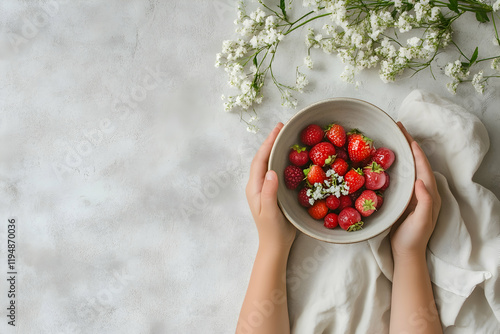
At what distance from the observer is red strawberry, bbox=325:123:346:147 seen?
107cm

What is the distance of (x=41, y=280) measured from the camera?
1267 millimetres

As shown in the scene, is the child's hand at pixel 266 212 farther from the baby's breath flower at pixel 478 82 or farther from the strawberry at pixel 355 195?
the baby's breath flower at pixel 478 82

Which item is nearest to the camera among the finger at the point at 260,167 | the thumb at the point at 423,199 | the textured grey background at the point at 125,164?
the thumb at the point at 423,199

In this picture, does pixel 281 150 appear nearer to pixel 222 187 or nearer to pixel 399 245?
pixel 222 187

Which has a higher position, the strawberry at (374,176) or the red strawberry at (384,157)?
the red strawberry at (384,157)

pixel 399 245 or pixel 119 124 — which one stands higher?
pixel 119 124

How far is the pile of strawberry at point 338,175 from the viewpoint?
104cm

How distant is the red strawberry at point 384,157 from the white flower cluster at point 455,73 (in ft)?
0.97

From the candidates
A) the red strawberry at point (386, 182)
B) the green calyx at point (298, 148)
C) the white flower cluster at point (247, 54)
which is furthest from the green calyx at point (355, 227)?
the white flower cluster at point (247, 54)

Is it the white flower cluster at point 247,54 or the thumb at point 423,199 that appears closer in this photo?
the thumb at point 423,199

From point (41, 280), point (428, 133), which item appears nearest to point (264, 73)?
point (428, 133)

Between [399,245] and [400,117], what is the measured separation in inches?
13.7

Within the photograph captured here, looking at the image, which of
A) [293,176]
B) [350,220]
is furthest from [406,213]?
[293,176]

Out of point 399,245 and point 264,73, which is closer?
point 399,245
